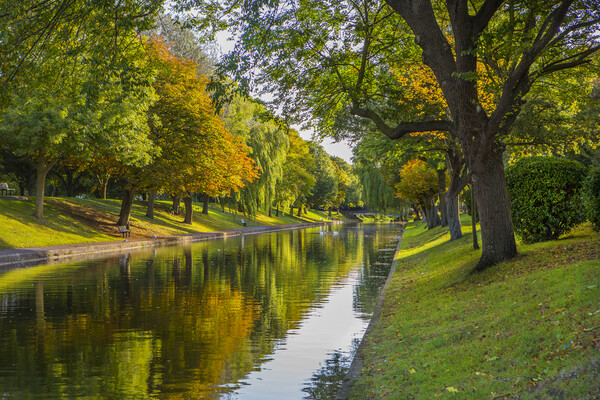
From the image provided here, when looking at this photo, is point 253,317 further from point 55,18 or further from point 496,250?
point 55,18

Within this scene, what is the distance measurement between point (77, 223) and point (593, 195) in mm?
28850

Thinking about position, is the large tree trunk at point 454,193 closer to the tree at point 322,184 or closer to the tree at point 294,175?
the tree at point 294,175

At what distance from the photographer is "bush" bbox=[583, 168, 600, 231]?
39.8 feet

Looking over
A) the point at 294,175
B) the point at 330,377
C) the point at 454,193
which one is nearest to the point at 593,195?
the point at 330,377

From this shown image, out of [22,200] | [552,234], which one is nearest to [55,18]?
[552,234]

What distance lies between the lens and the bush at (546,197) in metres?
13.5

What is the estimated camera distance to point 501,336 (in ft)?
21.9

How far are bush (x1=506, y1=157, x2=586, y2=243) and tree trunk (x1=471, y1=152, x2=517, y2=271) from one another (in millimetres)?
2399

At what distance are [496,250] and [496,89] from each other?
3.39m

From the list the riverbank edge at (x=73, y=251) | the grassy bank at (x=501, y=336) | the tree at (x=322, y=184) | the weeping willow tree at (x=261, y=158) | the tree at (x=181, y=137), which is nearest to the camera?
the grassy bank at (x=501, y=336)

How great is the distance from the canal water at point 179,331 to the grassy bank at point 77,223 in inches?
347

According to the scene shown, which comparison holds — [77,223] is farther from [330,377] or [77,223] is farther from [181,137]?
[330,377]

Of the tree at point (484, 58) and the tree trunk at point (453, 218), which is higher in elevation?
the tree at point (484, 58)

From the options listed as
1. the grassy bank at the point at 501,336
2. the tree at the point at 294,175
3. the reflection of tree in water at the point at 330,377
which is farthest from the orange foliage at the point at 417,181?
the tree at the point at 294,175
